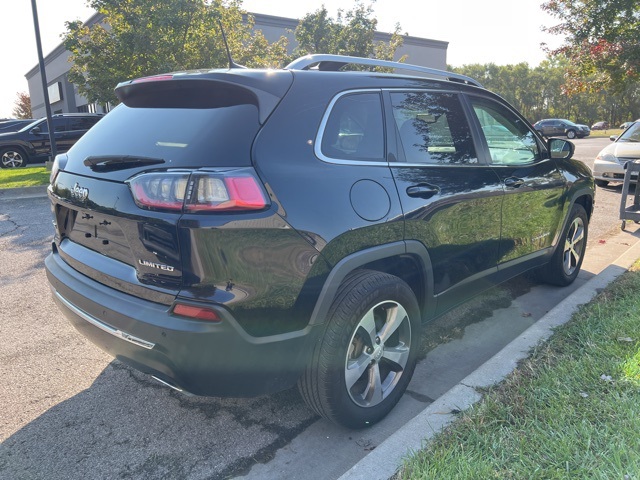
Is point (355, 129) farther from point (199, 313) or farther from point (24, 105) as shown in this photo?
point (24, 105)

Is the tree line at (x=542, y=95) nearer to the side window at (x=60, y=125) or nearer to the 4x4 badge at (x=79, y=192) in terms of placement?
the side window at (x=60, y=125)

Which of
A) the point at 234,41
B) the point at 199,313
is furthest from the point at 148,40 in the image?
the point at 199,313

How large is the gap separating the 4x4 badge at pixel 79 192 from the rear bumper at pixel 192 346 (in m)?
0.45

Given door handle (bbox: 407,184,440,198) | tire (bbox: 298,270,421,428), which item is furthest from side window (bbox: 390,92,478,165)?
tire (bbox: 298,270,421,428)

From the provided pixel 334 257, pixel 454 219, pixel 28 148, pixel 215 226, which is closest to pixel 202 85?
pixel 215 226

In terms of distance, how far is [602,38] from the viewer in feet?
30.6

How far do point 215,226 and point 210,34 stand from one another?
11895 millimetres

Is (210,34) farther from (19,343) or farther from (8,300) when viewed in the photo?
(19,343)

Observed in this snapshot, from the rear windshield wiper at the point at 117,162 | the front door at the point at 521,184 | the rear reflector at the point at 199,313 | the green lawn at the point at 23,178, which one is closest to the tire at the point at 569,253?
the front door at the point at 521,184

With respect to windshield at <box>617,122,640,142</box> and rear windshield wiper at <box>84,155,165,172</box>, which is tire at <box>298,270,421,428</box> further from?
windshield at <box>617,122,640,142</box>

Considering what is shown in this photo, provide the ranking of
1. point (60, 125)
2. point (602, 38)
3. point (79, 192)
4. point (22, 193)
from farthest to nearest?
point (60, 125) < point (22, 193) < point (602, 38) < point (79, 192)

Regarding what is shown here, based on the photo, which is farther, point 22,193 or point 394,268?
point 22,193

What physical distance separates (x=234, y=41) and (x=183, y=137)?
12.4 metres

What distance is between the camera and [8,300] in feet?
15.3
